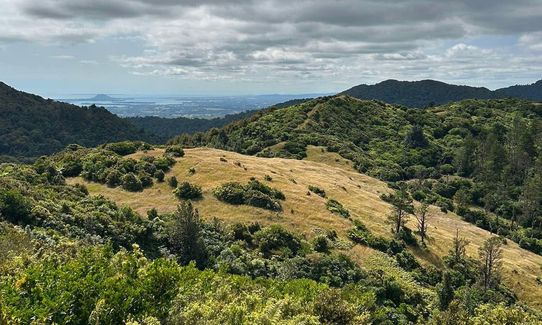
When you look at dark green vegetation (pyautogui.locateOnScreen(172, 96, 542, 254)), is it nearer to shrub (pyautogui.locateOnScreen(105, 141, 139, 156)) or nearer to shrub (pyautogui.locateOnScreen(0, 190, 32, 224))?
shrub (pyautogui.locateOnScreen(105, 141, 139, 156))

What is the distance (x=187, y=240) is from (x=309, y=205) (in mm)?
25926

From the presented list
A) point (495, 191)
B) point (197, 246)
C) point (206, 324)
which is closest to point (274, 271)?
point (197, 246)

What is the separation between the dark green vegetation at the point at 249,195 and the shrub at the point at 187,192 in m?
2.75

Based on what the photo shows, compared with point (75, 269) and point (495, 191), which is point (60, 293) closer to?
point (75, 269)

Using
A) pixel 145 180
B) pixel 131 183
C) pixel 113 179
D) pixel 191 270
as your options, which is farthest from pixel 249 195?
pixel 191 270

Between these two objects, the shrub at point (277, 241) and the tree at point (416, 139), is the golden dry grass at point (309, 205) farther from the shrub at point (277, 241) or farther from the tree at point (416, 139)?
the tree at point (416, 139)

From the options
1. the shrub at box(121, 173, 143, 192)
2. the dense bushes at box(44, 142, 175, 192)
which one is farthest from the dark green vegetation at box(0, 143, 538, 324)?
the shrub at box(121, 173, 143, 192)

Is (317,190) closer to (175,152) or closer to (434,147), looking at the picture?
(175,152)

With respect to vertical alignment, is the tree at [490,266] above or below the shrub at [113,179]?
below

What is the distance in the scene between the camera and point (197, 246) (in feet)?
165

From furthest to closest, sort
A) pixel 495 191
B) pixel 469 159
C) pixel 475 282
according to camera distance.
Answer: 1. pixel 469 159
2. pixel 495 191
3. pixel 475 282

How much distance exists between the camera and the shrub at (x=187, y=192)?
220 ft

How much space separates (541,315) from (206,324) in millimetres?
46299

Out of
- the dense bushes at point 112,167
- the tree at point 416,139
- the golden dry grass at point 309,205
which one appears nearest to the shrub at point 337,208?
the golden dry grass at point 309,205
